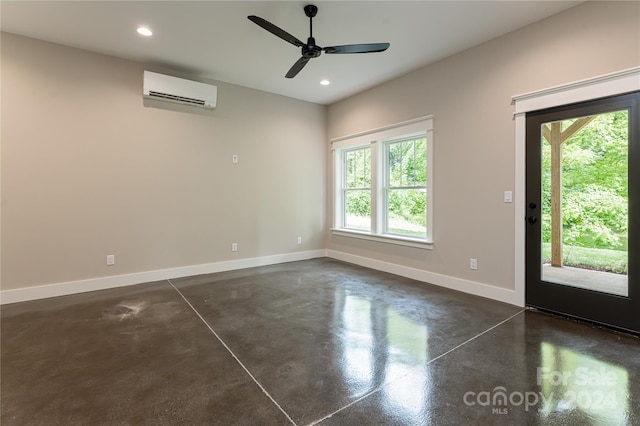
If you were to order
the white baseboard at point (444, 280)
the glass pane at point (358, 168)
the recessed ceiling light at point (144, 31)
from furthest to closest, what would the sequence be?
the glass pane at point (358, 168) → the white baseboard at point (444, 280) → the recessed ceiling light at point (144, 31)

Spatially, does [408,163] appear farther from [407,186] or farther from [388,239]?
[388,239]

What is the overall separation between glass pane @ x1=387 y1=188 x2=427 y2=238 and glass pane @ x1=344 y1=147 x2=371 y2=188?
25.4 inches

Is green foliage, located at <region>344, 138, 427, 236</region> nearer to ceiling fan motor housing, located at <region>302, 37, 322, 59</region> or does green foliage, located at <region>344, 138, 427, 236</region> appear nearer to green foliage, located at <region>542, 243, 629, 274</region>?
green foliage, located at <region>542, 243, 629, 274</region>

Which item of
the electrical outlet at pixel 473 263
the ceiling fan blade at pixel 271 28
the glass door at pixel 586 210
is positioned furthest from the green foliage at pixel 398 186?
the ceiling fan blade at pixel 271 28

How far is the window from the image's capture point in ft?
14.3

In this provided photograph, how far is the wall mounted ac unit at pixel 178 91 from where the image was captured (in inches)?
155

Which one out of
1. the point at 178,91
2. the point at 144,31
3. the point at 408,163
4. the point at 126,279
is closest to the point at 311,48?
the point at 144,31

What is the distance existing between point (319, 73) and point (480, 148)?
2439 mm

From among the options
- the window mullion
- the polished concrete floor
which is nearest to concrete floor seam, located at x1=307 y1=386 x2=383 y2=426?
the polished concrete floor

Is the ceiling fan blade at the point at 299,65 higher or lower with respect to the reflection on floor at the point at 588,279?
higher

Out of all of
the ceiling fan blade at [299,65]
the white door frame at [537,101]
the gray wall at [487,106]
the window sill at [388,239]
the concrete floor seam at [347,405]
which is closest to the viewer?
the concrete floor seam at [347,405]

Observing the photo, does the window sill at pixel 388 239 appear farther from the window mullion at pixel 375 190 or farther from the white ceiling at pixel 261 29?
the white ceiling at pixel 261 29

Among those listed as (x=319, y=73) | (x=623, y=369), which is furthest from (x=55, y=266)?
(x=623, y=369)

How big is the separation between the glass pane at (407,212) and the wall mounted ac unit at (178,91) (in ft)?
10.4
